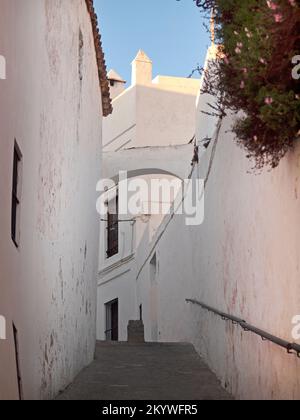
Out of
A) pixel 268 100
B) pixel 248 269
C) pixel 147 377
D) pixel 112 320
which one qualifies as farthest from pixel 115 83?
pixel 268 100

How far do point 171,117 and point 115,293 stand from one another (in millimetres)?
6457

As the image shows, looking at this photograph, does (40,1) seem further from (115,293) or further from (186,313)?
(115,293)

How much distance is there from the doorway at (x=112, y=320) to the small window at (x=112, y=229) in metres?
1.77

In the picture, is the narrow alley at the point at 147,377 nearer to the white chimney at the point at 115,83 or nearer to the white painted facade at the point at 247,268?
the white painted facade at the point at 247,268

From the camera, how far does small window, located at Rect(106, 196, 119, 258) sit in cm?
2353

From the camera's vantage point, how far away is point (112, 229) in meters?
24.2

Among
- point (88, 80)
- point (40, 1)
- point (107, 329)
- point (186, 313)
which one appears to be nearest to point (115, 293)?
point (107, 329)

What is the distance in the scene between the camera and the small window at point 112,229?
926 inches

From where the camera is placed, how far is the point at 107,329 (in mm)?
23469

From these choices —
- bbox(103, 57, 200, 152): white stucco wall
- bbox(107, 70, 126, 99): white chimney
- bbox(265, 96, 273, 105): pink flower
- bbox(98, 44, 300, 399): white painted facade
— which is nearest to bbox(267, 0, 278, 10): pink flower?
bbox(265, 96, 273, 105): pink flower

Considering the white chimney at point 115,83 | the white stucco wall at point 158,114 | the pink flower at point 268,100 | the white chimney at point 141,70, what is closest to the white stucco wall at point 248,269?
the pink flower at point 268,100

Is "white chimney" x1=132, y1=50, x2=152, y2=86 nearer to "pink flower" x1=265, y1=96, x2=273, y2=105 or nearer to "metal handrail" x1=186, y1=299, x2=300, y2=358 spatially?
"metal handrail" x1=186, y1=299, x2=300, y2=358

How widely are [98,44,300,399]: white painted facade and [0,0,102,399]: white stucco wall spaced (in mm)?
1883

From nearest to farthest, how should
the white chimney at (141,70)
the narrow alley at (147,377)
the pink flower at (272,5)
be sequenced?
the pink flower at (272,5), the narrow alley at (147,377), the white chimney at (141,70)
